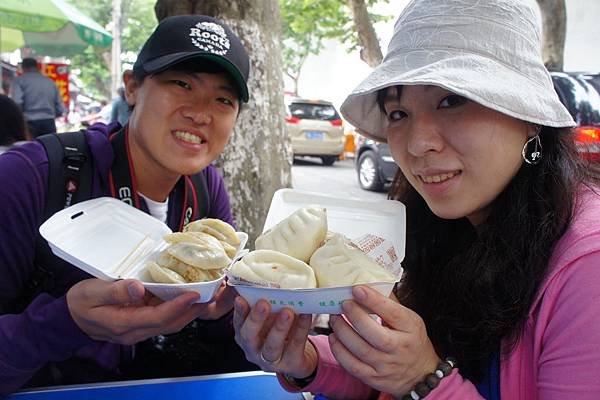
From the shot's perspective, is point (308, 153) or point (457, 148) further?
point (308, 153)

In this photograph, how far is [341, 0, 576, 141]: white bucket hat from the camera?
120cm

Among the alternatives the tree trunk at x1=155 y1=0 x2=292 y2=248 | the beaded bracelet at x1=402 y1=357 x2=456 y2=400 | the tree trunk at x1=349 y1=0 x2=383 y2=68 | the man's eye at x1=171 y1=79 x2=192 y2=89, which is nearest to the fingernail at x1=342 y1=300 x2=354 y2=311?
the beaded bracelet at x1=402 y1=357 x2=456 y2=400

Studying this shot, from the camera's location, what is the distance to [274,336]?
125cm

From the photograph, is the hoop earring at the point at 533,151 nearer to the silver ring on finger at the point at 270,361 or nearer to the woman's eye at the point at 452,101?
the woman's eye at the point at 452,101

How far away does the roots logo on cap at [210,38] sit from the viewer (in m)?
1.85

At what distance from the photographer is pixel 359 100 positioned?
1.65 metres

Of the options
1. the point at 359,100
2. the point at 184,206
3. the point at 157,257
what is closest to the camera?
the point at 157,257

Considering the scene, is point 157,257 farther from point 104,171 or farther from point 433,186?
point 433,186

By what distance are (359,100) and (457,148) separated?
461 mm

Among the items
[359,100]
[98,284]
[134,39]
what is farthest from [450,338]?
[134,39]

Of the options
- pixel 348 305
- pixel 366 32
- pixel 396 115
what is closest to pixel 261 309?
pixel 348 305

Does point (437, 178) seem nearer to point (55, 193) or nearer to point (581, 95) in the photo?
point (55, 193)

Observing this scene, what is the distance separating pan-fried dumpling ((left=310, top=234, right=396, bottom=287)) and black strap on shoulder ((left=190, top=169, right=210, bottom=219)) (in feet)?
3.55

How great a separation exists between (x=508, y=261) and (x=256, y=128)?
2.38 meters
